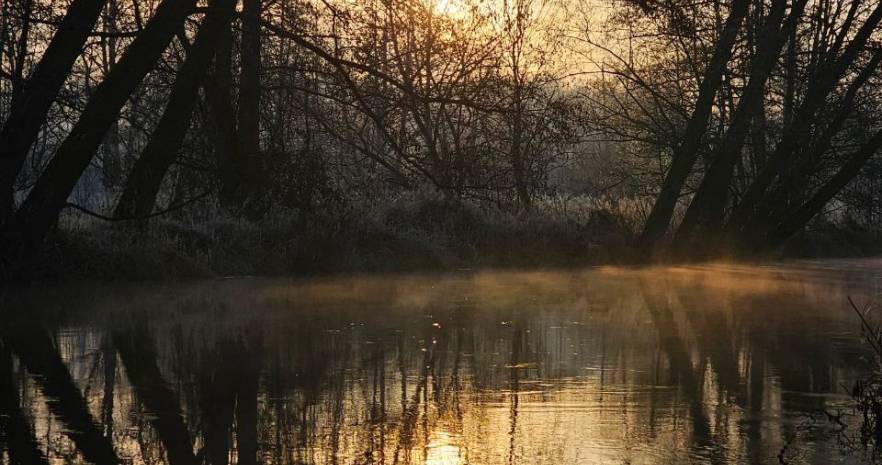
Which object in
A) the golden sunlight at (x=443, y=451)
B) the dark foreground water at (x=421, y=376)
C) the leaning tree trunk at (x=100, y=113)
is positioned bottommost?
the golden sunlight at (x=443, y=451)

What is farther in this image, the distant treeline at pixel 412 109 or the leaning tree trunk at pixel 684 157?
the leaning tree trunk at pixel 684 157

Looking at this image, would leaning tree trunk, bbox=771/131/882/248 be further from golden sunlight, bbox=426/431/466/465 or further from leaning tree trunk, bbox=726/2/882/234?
golden sunlight, bbox=426/431/466/465

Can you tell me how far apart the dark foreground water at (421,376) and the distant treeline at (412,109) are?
2331 mm

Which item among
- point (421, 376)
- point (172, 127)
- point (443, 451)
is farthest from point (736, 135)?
point (443, 451)

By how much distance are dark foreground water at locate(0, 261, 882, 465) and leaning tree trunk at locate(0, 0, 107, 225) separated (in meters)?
1.74

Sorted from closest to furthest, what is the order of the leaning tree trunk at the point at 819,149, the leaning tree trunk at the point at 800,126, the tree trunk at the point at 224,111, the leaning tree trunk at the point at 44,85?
1. the leaning tree trunk at the point at 44,85
2. the tree trunk at the point at 224,111
3. the leaning tree trunk at the point at 800,126
4. the leaning tree trunk at the point at 819,149

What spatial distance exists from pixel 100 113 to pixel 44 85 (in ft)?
2.85

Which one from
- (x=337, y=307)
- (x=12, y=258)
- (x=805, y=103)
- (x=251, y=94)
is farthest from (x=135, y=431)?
(x=805, y=103)

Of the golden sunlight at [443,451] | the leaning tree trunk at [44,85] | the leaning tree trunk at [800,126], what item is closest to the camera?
the golden sunlight at [443,451]

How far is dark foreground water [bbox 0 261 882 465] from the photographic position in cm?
639

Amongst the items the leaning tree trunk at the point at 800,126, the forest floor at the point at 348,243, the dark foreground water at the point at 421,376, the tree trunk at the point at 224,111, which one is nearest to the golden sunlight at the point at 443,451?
the dark foreground water at the point at 421,376

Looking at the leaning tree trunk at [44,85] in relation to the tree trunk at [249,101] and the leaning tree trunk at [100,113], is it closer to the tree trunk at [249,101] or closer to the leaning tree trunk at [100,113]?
the leaning tree trunk at [100,113]

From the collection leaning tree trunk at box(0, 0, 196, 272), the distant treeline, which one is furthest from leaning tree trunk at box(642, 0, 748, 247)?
leaning tree trunk at box(0, 0, 196, 272)

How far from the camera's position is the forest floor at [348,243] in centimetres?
1744
